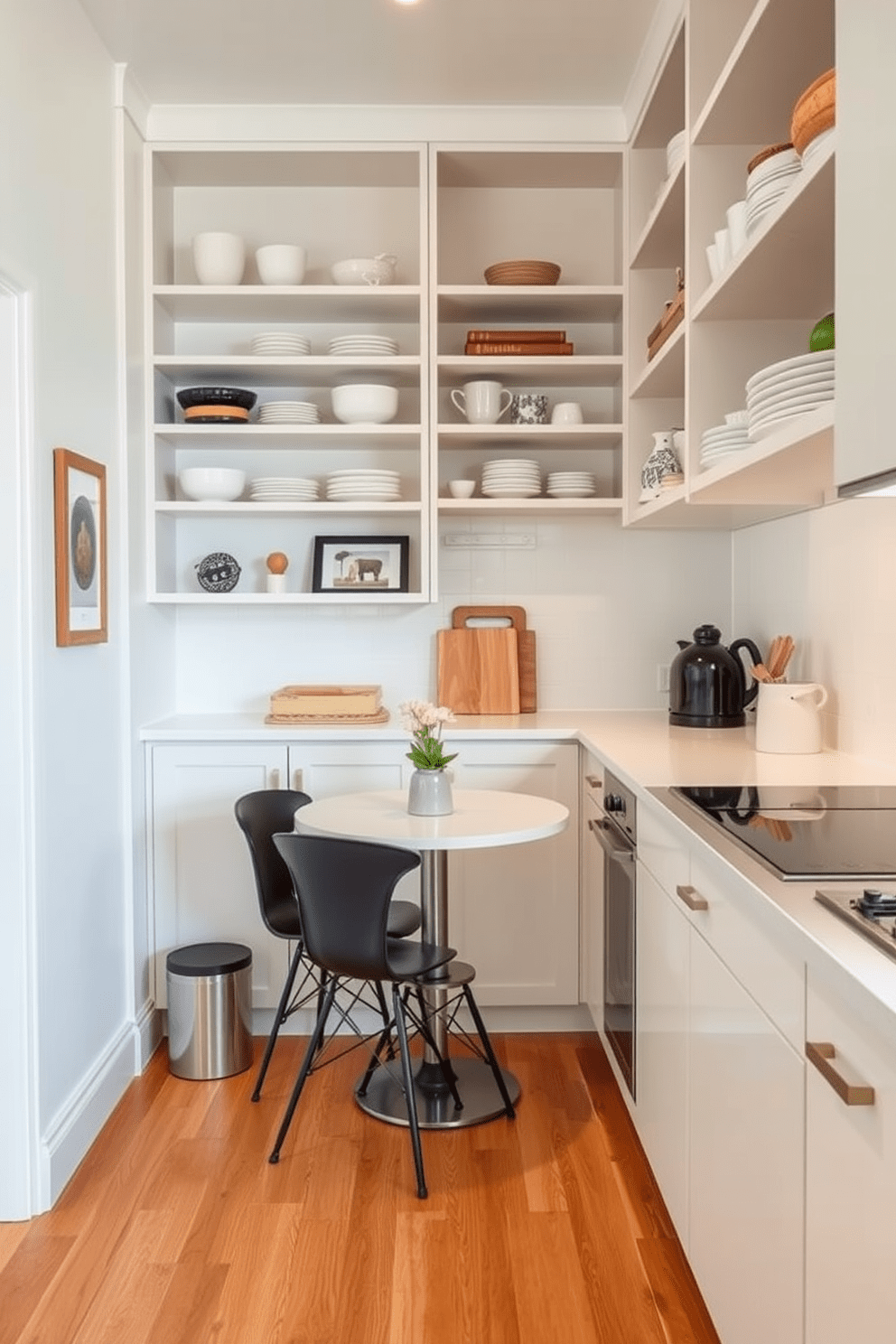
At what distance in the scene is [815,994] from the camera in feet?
4.31

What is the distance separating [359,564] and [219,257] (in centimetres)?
107

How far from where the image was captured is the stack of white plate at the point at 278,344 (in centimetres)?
346

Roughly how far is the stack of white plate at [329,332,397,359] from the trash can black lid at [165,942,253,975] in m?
1.84

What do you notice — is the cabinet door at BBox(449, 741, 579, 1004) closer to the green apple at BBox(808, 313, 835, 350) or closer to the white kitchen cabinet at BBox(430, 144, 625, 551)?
the white kitchen cabinet at BBox(430, 144, 625, 551)

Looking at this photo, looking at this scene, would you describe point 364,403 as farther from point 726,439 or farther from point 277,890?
point 277,890

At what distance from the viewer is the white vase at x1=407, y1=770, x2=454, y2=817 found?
2.71m

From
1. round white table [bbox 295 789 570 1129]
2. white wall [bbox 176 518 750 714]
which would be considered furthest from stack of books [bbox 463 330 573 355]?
round white table [bbox 295 789 570 1129]

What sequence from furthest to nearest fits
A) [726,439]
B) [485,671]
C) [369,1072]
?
[485,671] → [369,1072] → [726,439]

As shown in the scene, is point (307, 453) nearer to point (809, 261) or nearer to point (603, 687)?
point (603, 687)

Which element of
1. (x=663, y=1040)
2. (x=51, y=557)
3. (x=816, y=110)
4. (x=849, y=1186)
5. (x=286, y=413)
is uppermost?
(x=816, y=110)

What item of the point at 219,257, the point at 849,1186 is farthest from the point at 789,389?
the point at 219,257

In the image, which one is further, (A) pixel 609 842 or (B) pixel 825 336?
(A) pixel 609 842

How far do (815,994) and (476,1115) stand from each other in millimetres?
1696

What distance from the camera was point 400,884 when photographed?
3.33 metres
